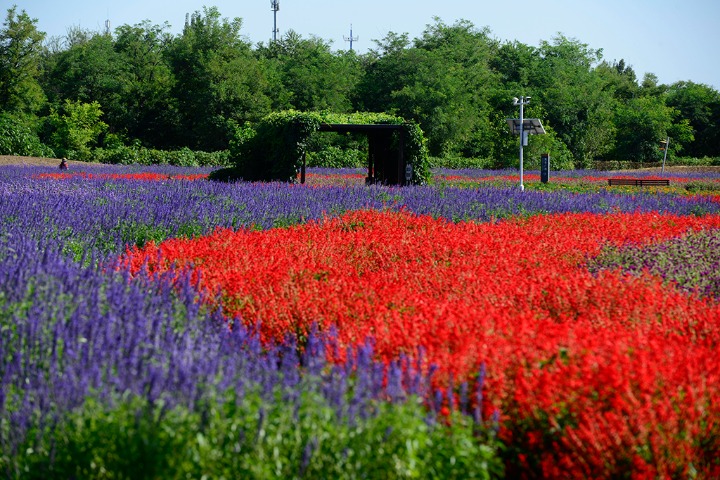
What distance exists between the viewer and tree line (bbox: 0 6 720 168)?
46.9m

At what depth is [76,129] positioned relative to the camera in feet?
147

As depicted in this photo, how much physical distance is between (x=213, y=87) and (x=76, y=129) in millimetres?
8333

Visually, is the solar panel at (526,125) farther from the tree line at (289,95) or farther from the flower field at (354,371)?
the tree line at (289,95)

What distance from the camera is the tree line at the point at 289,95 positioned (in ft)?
154

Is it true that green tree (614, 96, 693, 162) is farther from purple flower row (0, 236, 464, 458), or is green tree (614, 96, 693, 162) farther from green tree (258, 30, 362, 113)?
purple flower row (0, 236, 464, 458)

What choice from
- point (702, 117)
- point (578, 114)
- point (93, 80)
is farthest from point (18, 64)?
point (702, 117)

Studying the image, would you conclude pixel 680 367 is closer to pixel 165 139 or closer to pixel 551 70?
pixel 165 139

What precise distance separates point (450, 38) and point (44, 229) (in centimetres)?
5832

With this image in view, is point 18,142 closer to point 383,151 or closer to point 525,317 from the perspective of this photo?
point 383,151

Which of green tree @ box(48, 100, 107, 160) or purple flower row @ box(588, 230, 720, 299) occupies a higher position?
green tree @ box(48, 100, 107, 160)

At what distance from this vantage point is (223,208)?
1051 cm

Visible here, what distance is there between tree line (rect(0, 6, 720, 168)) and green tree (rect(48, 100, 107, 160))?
0.08 metres

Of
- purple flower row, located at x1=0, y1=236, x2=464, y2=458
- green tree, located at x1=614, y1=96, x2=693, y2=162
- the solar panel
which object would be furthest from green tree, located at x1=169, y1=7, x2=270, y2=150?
purple flower row, located at x1=0, y1=236, x2=464, y2=458

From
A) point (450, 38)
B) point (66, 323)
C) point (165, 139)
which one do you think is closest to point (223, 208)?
point (66, 323)
